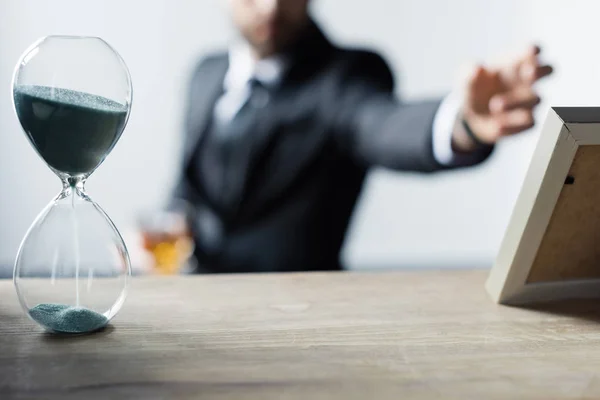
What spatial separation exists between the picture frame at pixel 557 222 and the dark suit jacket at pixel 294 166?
1684 millimetres

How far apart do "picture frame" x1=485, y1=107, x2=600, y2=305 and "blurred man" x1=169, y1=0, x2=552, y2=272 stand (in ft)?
5.38

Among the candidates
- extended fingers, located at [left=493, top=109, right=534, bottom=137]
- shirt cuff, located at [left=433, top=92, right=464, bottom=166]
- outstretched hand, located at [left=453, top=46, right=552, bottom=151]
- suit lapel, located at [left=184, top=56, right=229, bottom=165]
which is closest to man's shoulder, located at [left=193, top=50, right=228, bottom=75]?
suit lapel, located at [left=184, top=56, right=229, bottom=165]

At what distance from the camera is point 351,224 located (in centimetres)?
304

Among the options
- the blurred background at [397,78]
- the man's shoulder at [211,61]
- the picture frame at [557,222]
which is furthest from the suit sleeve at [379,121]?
the picture frame at [557,222]

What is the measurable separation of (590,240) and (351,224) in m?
2.05

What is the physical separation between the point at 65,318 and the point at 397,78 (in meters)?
2.51

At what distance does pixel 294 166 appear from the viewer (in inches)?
110

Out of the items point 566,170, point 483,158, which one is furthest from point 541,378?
point 483,158

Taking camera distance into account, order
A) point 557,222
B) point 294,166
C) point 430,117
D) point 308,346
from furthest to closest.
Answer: point 294,166
point 430,117
point 557,222
point 308,346

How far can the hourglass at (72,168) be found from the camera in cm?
80

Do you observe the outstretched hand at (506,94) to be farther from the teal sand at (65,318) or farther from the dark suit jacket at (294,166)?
the dark suit jacket at (294,166)

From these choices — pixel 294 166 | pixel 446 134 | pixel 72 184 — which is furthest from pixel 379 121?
pixel 72 184

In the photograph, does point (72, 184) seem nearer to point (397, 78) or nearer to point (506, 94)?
point (506, 94)

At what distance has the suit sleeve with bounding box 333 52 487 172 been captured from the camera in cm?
207
